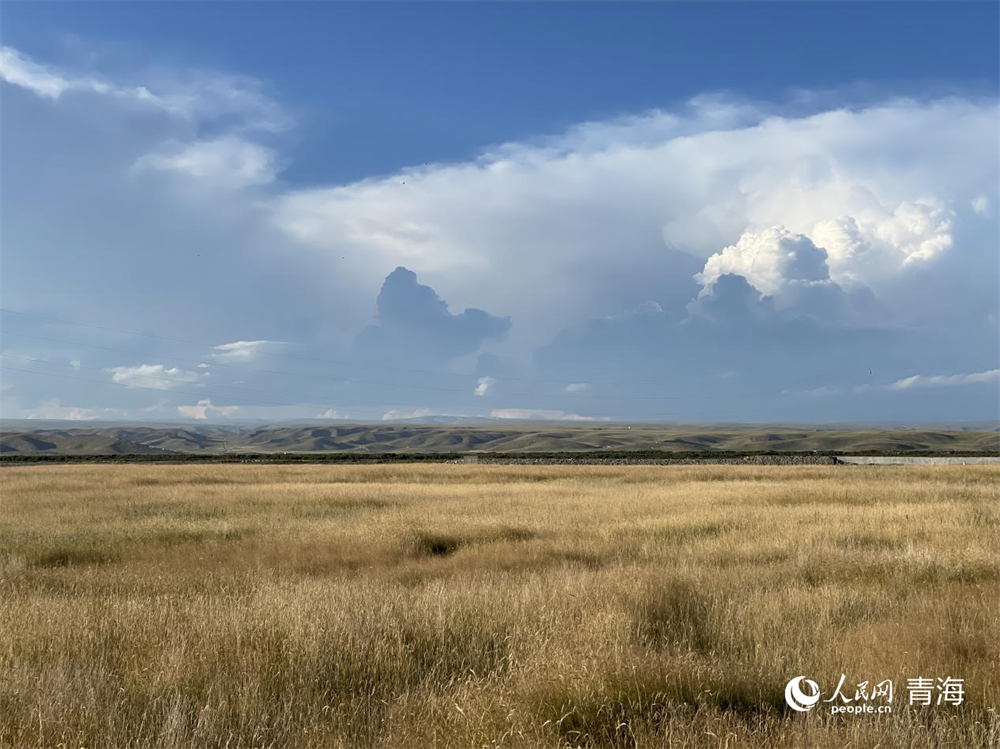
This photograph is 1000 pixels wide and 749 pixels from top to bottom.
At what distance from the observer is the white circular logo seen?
575 cm

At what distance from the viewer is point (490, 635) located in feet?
24.9

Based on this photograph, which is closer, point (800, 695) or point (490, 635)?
point (800, 695)

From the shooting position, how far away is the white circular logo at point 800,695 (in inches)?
226

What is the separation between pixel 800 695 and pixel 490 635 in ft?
10.1

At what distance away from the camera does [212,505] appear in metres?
25.4

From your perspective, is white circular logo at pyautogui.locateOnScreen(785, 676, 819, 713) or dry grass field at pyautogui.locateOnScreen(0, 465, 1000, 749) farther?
white circular logo at pyautogui.locateOnScreen(785, 676, 819, 713)

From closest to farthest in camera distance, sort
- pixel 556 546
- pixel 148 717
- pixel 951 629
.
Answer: pixel 148 717, pixel 951 629, pixel 556 546

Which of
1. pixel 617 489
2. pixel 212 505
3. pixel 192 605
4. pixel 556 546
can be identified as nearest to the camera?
pixel 192 605

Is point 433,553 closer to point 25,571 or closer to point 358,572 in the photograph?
point 358,572

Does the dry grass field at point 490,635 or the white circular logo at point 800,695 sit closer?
the dry grass field at point 490,635

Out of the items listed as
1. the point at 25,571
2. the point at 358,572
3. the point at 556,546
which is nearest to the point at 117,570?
the point at 25,571

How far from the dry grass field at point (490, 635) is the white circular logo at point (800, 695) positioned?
12 centimetres

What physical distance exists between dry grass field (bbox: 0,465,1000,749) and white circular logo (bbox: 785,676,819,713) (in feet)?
0.39

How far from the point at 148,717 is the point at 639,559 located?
33.0ft
